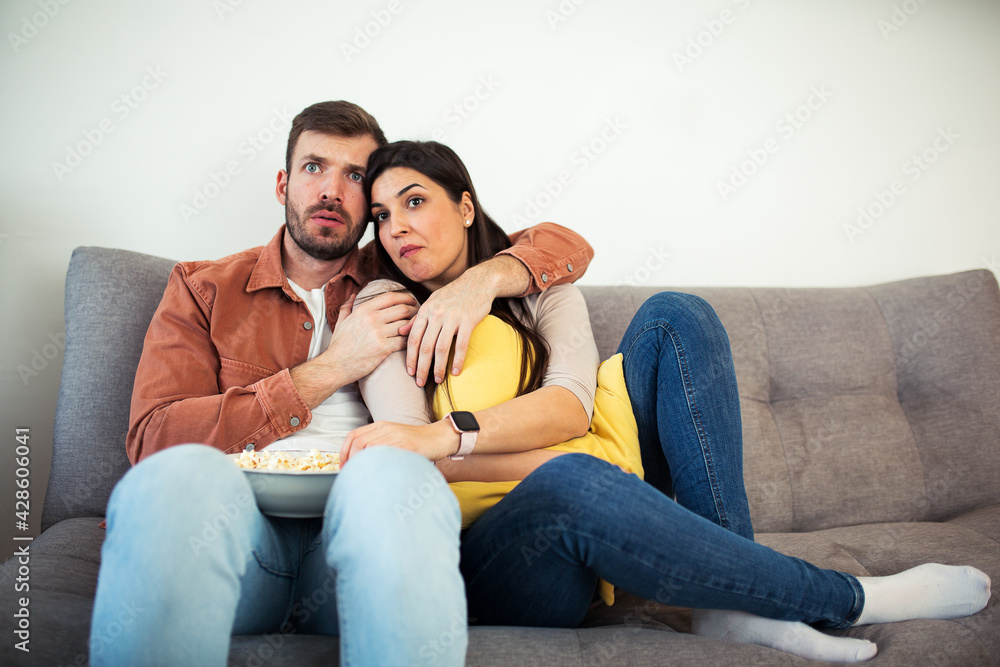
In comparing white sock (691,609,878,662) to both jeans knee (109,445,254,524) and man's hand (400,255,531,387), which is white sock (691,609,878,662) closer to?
man's hand (400,255,531,387)

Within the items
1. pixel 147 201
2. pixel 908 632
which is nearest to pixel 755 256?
pixel 908 632

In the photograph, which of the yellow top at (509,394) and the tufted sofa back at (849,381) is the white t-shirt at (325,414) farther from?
the tufted sofa back at (849,381)

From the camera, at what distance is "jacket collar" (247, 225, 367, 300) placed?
138cm

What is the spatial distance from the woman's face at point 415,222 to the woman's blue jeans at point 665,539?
569 mm

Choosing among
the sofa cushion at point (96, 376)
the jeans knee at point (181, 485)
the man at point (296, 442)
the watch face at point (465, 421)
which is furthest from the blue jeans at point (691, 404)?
the sofa cushion at point (96, 376)

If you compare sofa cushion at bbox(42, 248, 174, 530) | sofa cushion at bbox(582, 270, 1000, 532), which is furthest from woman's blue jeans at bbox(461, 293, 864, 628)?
sofa cushion at bbox(42, 248, 174, 530)

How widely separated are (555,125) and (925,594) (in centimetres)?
160

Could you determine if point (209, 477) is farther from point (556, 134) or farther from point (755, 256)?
point (755, 256)

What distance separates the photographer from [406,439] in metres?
0.96

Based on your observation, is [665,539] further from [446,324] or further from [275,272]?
[275,272]

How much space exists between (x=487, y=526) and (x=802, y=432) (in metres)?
1.11

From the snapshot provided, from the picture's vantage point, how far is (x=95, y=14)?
5.50 feet

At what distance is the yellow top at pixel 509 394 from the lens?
3.92 feet

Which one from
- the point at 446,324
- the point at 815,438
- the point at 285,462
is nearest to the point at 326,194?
the point at 446,324
